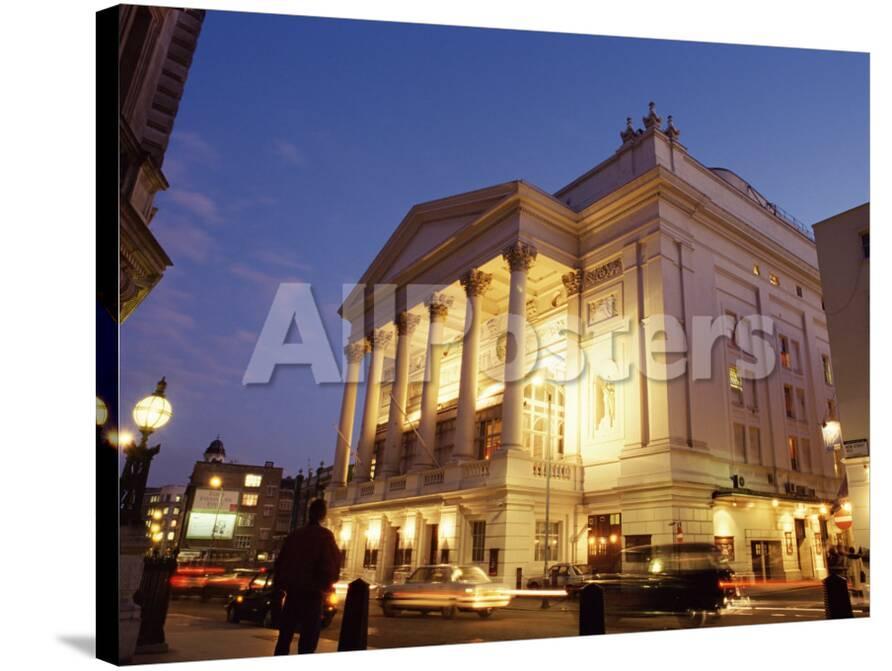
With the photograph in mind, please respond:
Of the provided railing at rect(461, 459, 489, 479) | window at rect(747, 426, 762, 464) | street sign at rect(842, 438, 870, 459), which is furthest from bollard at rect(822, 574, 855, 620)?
railing at rect(461, 459, 489, 479)

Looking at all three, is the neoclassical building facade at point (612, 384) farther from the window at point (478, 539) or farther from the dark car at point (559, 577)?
the dark car at point (559, 577)

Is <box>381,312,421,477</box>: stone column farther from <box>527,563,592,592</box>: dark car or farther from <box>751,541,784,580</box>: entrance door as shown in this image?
<box>751,541,784,580</box>: entrance door

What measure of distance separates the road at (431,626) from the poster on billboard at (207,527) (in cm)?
118

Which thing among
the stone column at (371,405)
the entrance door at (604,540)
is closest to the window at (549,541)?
the entrance door at (604,540)

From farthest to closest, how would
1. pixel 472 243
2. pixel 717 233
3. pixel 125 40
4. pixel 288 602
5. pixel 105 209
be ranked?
pixel 472 243
pixel 717 233
pixel 125 40
pixel 105 209
pixel 288 602

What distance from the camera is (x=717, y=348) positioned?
62.4ft

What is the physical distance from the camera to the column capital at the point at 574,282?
21578mm

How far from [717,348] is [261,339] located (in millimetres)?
14051

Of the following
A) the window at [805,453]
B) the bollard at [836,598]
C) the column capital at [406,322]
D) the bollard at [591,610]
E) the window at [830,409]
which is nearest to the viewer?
the bollard at [591,610]

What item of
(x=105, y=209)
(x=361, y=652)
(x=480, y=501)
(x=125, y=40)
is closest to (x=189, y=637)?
(x=361, y=652)

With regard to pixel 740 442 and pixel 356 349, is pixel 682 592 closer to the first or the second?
pixel 740 442

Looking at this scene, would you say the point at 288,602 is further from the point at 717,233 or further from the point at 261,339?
the point at 717,233

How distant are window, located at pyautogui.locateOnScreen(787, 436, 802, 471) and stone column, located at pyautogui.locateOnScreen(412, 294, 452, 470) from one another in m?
11.7

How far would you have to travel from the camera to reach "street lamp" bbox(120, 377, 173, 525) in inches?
288
